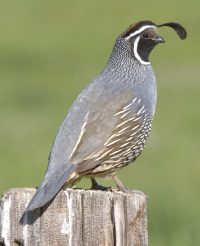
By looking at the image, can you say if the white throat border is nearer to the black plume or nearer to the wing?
the black plume

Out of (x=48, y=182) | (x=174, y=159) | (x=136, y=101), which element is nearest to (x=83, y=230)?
(x=48, y=182)

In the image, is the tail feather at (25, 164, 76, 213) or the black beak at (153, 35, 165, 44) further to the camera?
the black beak at (153, 35, 165, 44)

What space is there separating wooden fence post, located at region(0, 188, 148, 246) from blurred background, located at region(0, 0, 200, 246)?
2846 millimetres

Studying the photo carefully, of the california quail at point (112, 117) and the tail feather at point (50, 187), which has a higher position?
the california quail at point (112, 117)

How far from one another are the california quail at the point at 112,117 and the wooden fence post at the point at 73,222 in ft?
3.12

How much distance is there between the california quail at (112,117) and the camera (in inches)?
251

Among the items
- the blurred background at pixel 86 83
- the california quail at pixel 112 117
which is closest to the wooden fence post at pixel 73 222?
the california quail at pixel 112 117

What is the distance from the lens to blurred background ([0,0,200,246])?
1070cm

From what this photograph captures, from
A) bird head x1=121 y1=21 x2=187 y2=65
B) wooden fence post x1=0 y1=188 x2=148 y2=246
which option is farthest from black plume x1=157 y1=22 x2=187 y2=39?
wooden fence post x1=0 y1=188 x2=148 y2=246

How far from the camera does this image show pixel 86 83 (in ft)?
60.4

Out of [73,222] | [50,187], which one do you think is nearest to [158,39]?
[50,187]

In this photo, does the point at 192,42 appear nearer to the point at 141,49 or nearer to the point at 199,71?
the point at 199,71

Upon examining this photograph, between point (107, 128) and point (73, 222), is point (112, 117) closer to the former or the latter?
point (107, 128)

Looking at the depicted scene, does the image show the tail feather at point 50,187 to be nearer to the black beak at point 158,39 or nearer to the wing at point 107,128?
the wing at point 107,128
